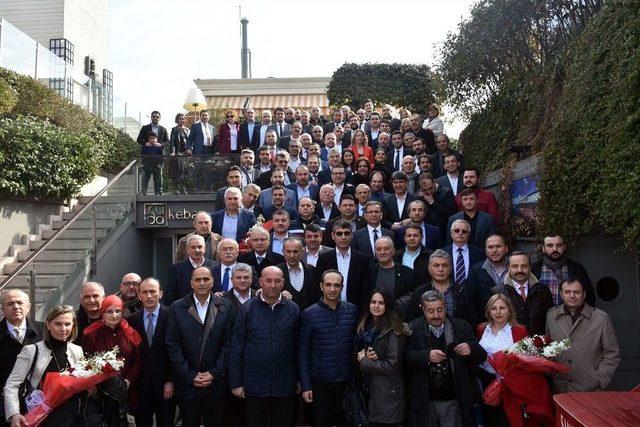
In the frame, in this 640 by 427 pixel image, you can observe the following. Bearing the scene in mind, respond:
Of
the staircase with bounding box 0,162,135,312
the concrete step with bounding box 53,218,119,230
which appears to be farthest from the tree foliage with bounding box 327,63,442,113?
the concrete step with bounding box 53,218,119,230

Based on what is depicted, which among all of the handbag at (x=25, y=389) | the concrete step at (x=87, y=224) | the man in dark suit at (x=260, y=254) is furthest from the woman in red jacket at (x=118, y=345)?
the concrete step at (x=87, y=224)

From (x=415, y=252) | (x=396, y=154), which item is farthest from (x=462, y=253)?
(x=396, y=154)

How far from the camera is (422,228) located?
25.7ft

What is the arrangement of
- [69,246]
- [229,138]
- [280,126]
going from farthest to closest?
[229,138] → [280,126] → [69,246]

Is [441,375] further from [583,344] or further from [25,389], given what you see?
[25,389]

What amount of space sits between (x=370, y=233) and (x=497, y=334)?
2458mm

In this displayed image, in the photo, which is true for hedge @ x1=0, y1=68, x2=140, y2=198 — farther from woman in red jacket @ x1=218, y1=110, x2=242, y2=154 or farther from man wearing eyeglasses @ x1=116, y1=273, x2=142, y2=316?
man wearing eyeglasses @ x1=116, y1=273, x2=142, y2=316

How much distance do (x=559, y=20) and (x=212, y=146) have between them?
7.88 m

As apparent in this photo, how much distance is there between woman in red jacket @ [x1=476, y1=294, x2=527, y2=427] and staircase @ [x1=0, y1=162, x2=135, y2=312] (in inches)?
239

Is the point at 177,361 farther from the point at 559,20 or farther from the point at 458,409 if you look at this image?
the point at 559,20

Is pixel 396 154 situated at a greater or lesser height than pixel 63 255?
greater

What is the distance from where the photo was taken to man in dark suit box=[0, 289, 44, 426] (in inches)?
209

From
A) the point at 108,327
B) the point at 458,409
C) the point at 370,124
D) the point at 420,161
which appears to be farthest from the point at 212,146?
the point at 458,409

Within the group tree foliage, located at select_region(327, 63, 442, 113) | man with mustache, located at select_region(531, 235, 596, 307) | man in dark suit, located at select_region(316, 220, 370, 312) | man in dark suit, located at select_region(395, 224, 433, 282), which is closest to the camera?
man with mustache, located at select_region(531, 235, 596, 307)
